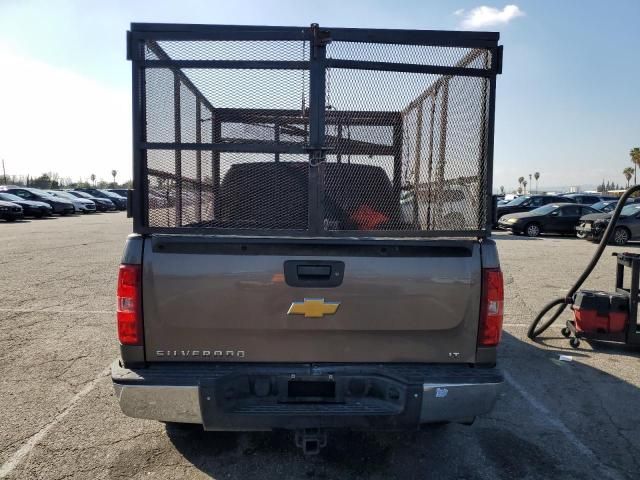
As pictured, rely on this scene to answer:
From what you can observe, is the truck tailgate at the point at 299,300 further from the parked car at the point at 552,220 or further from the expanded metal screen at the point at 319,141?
the parked car at the point at 552,220

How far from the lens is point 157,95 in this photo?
112 inches

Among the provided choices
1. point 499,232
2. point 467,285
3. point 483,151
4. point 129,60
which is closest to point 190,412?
point 467,285

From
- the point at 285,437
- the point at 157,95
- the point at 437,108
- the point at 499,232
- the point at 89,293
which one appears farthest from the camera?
the point at 499,232

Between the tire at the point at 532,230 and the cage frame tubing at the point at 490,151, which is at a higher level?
the cage frame tubing at the point at 490,151

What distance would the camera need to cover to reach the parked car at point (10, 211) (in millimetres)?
25109

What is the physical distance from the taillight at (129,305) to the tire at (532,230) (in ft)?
65.7

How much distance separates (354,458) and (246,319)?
128 centimetres

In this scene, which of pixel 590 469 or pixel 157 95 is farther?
pixel 590 469

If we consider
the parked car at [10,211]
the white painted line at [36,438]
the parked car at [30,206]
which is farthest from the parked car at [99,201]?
the white painted line at [36,438]

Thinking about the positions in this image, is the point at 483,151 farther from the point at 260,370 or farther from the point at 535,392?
the point at 535,392

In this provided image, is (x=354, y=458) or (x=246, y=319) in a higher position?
(x=246, y=319)

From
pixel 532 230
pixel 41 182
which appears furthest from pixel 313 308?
pixel 41 182

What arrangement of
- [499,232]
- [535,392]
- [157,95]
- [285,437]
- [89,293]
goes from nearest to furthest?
[157,95]
[285,437]
[535,392]
[89,293]
[499,232]

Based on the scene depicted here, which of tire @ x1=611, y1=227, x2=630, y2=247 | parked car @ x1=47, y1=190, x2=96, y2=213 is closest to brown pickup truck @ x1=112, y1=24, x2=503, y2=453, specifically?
tire @ x1=611, y1=227, x2=630, y2=247
